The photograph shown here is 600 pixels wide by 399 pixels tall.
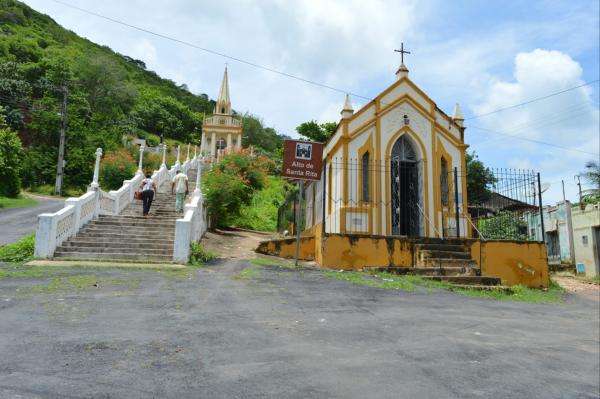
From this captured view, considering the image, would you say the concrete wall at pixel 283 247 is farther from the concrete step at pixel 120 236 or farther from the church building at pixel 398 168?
the concrete step at pixel 120 236

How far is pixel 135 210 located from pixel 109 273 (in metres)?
8.30

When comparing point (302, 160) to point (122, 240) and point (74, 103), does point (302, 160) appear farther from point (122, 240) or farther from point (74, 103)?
point (74, 103)

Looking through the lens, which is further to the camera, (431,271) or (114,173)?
(114,173)

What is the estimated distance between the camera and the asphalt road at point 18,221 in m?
13.2

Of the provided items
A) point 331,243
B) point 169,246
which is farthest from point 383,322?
point 169,246

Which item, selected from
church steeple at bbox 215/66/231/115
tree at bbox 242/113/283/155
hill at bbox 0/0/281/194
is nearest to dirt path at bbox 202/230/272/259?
hill at bbox 0/0/281/194

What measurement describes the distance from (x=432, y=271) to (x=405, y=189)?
4927mm

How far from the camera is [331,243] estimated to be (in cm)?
1155

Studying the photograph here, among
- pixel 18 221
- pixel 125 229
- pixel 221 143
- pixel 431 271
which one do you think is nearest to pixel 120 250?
pixel 125 229

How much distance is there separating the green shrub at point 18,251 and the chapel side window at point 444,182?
12.3 meters

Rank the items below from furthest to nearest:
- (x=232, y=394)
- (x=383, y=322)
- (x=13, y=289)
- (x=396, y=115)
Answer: (x=396, y=115) → (x=13, y=289) → (x=383, y=322) → (x=232, y=394)

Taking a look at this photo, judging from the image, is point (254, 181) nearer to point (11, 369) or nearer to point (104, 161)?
point (104, 161)

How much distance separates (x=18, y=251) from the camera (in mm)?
10961

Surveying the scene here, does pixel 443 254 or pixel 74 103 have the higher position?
pixel 74 103
